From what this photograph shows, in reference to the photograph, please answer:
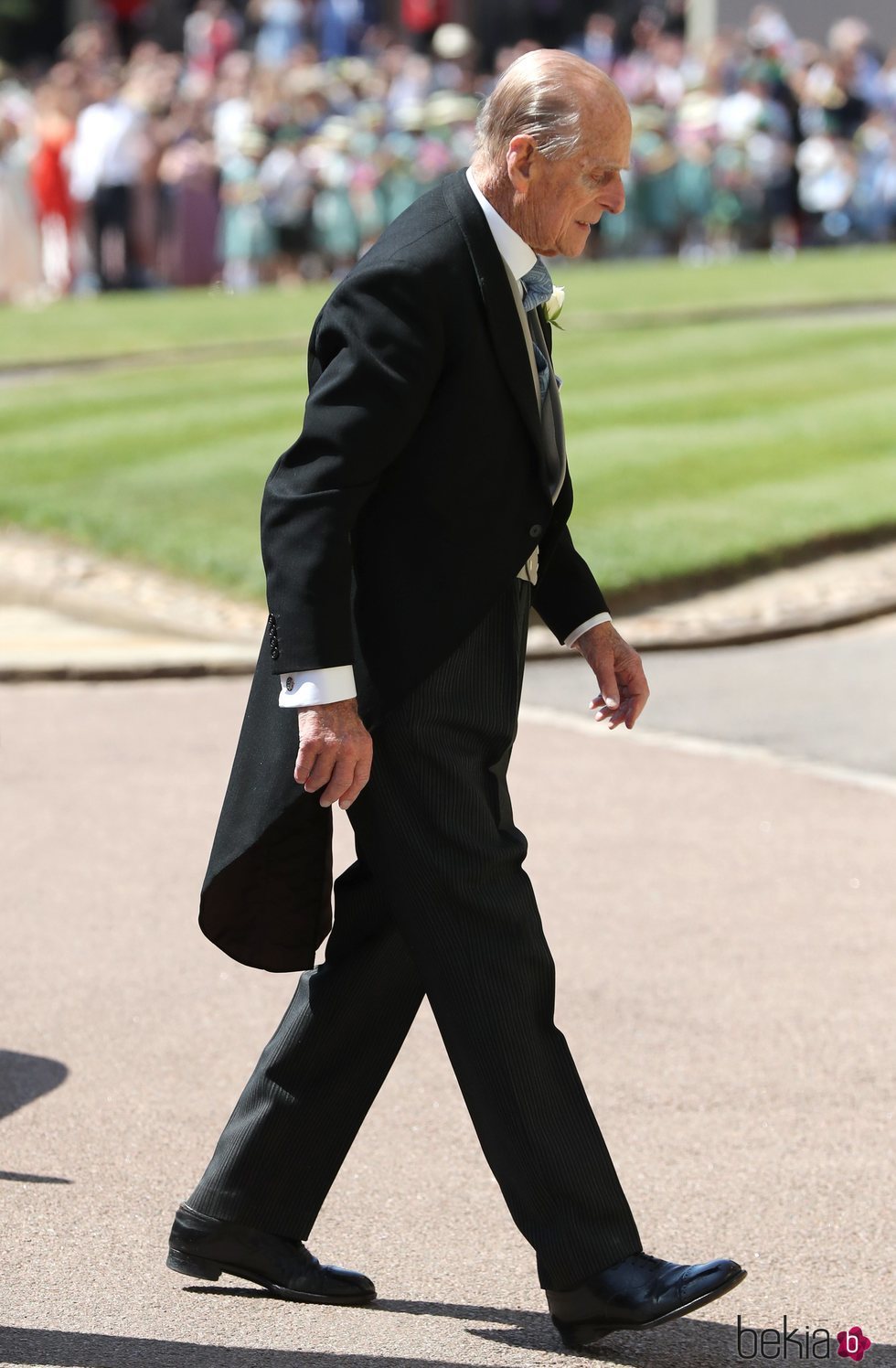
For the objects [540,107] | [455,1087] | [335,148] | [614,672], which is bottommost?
[455,1087]

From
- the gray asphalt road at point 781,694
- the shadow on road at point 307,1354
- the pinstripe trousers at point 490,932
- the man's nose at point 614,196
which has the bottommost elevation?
the gray asphalt road at point 781,694

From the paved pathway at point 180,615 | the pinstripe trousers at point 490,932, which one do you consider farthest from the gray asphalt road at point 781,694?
the pinstripe trousers at point 490,932

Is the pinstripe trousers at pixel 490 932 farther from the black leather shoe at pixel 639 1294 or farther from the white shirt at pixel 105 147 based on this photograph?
the white shirt at pixel 105 147

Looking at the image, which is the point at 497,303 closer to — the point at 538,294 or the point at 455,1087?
the point at 538,294

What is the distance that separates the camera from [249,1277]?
11.6 feet

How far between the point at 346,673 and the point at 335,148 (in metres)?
19.3

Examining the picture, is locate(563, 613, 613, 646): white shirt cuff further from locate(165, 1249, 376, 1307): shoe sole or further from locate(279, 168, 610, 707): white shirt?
locate(165, 1249, 376, 1307): shoe sole

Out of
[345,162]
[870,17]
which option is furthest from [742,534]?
[870,17]

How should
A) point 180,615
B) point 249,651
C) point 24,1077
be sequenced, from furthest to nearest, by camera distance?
point 180,615, point 249,651, point 24,1077

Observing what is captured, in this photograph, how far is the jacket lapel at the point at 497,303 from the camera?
320 centimetres

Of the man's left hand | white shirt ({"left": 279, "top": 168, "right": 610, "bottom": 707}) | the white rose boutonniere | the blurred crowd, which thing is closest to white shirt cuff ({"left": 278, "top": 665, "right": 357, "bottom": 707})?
white shirt ({"left": 279, "top": 168, "right": 610, "bottom": 707})

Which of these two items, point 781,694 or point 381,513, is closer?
point 381,513

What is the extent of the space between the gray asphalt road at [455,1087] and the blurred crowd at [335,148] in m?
12.8

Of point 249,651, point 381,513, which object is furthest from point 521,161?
point 249,651
